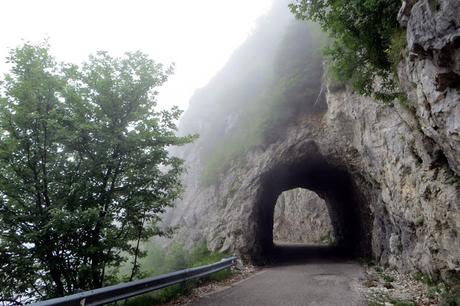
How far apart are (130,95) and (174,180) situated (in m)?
3.07

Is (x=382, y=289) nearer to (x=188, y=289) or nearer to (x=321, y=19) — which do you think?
(x=188, y=289)

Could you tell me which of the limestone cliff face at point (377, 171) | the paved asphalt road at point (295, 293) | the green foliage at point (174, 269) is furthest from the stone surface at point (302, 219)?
the paved asphalt road at point (295, 293)

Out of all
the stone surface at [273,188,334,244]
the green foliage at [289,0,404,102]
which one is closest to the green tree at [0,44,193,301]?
the green foliage at [289,0,404,102]

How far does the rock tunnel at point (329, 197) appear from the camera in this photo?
63.7 ft

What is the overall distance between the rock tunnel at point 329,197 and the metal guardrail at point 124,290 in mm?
8590

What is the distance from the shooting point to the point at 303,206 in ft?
120

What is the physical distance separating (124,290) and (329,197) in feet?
76.8

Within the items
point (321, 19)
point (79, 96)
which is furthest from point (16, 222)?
point (321, 19)

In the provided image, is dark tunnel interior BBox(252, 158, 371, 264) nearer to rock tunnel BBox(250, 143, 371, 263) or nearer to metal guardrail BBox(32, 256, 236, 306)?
rock tunnel BBox(250, 143, 371, 263)

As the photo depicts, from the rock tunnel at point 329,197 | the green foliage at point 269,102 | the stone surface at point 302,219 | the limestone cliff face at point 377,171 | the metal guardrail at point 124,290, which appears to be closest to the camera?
the metal guardrail at point 124,290

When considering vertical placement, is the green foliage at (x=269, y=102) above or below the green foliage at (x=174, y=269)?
above

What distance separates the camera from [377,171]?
1381cm

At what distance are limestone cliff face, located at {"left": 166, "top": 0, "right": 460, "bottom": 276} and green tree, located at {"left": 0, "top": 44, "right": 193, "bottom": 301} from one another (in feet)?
23.0

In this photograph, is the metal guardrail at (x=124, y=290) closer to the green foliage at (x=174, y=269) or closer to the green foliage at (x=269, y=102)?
the green foliage at (x=174, y=269)
